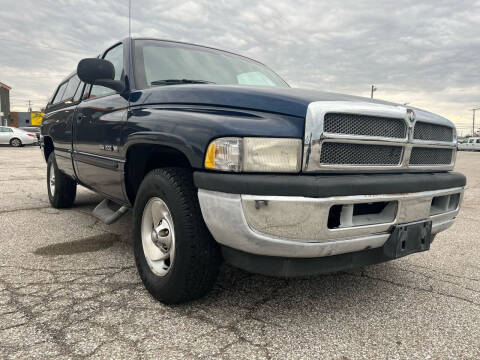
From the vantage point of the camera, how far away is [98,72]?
2736mm

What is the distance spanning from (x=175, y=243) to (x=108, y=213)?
144 centimetres

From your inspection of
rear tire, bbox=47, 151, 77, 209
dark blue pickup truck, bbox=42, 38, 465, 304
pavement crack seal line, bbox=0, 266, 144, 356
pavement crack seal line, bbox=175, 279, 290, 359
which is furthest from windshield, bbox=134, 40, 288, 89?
rear tire, bbox=47, 151, 77, 209

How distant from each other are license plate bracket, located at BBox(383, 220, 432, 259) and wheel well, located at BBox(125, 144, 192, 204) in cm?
124

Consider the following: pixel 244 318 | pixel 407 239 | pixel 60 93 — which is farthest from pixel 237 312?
pixel 60 93

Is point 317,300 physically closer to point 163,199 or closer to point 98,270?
point 163,199

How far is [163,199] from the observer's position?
220cm

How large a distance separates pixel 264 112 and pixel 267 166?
297 mm

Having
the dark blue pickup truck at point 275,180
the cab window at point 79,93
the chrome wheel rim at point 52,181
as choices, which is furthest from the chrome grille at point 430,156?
the chrome wheel rim at point 52,181

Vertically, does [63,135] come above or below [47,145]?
above

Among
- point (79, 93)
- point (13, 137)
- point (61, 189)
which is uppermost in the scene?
point (79, 93)

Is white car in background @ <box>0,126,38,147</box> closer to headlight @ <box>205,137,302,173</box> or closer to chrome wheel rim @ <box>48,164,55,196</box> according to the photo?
chrome wheel rim @ <box>48,164,55,196</box>

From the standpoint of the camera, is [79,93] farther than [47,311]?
Yes

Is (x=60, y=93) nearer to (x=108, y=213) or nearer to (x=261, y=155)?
(x=108, y=213)

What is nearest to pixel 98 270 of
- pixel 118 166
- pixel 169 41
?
pixel 118 166
